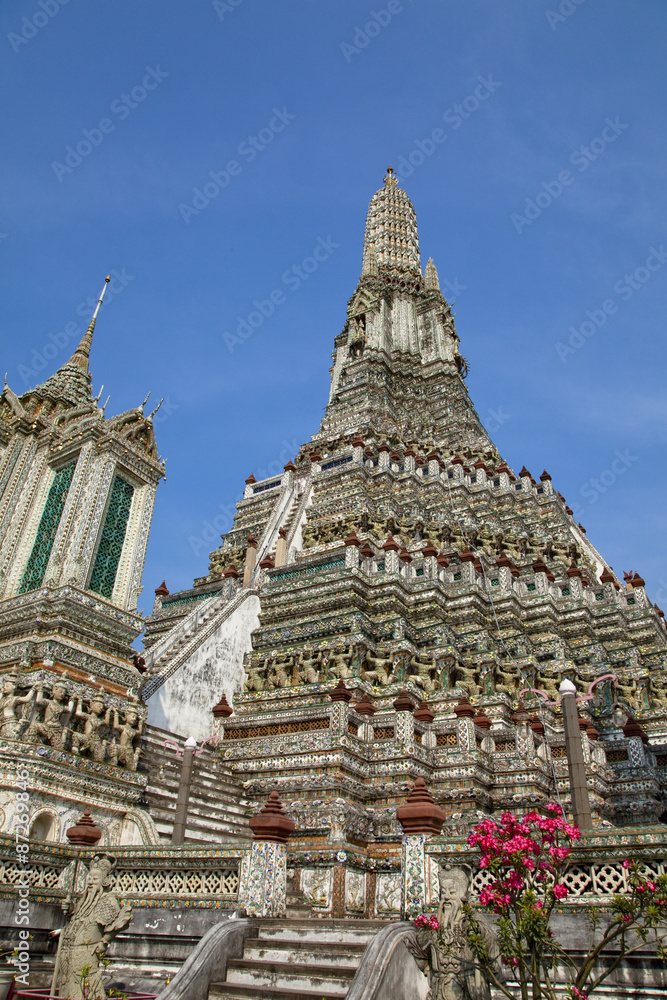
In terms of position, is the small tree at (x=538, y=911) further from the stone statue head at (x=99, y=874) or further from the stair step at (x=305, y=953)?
the stone statue head at (x=99, y=874)

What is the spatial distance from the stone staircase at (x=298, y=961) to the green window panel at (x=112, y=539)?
25.9 ft

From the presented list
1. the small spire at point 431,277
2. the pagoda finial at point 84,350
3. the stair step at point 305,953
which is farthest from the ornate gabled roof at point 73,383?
the small spire at point 431,277

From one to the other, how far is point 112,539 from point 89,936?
8748mm

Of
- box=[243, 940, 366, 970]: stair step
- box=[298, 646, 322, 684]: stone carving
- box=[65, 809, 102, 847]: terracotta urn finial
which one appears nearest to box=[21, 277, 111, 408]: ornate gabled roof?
box=[298, 646, 322, 684]: stone carving

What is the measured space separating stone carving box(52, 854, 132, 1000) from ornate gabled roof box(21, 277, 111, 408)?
1194cm

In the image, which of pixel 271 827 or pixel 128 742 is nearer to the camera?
pixel 271 827

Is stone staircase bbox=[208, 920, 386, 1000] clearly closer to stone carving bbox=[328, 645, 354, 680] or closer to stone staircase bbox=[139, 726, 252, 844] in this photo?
stone staircase bbox=[139, 726, 252, 844]

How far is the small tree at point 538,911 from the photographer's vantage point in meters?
4.84

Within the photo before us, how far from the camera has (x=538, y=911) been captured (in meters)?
4.88

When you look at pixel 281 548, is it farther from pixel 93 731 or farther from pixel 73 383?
pixel 93 731

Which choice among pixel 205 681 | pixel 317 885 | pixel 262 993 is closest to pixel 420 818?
pixel 262 993

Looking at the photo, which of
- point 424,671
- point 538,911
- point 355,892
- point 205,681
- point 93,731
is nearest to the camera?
point 538,911

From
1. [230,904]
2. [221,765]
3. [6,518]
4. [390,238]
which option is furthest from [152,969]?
[390,238]

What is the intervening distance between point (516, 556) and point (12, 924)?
19.0 m
